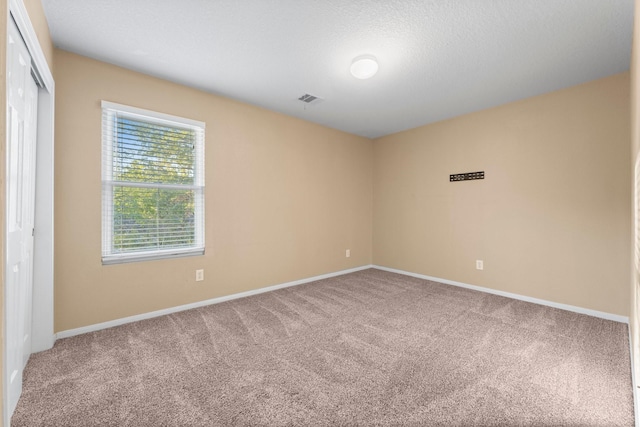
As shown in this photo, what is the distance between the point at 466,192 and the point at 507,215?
23.3 inches

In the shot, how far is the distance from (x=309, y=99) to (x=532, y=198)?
293 centimetres

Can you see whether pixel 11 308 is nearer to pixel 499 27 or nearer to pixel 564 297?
pixel 499 27

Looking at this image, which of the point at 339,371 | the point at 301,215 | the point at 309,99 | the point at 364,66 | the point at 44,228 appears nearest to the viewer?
the point at 339,371

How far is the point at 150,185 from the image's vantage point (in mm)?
2746

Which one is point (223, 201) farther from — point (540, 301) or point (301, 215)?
point (540, 301)

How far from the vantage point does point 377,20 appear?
198 centimetres

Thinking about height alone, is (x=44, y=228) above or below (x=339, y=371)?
above

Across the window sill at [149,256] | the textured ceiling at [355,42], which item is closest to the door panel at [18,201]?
the window sill at [149,256]

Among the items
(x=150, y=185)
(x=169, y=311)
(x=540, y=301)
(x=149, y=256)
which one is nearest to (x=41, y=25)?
(x=150, y=185)

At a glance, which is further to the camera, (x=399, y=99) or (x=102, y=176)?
(x=399, y=99)

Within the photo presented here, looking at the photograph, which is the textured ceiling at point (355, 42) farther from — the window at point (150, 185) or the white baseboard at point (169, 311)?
the white baseboard at point (169, 311)

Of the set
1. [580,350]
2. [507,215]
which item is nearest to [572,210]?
[507,215]

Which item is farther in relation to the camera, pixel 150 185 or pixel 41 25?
pixel 150 185

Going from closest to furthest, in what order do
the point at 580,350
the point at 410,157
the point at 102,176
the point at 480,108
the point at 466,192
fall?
the point at 580,350 < the point at 102,176 < the point at 480,108 < the point at 466,192 < the point at 410,157
